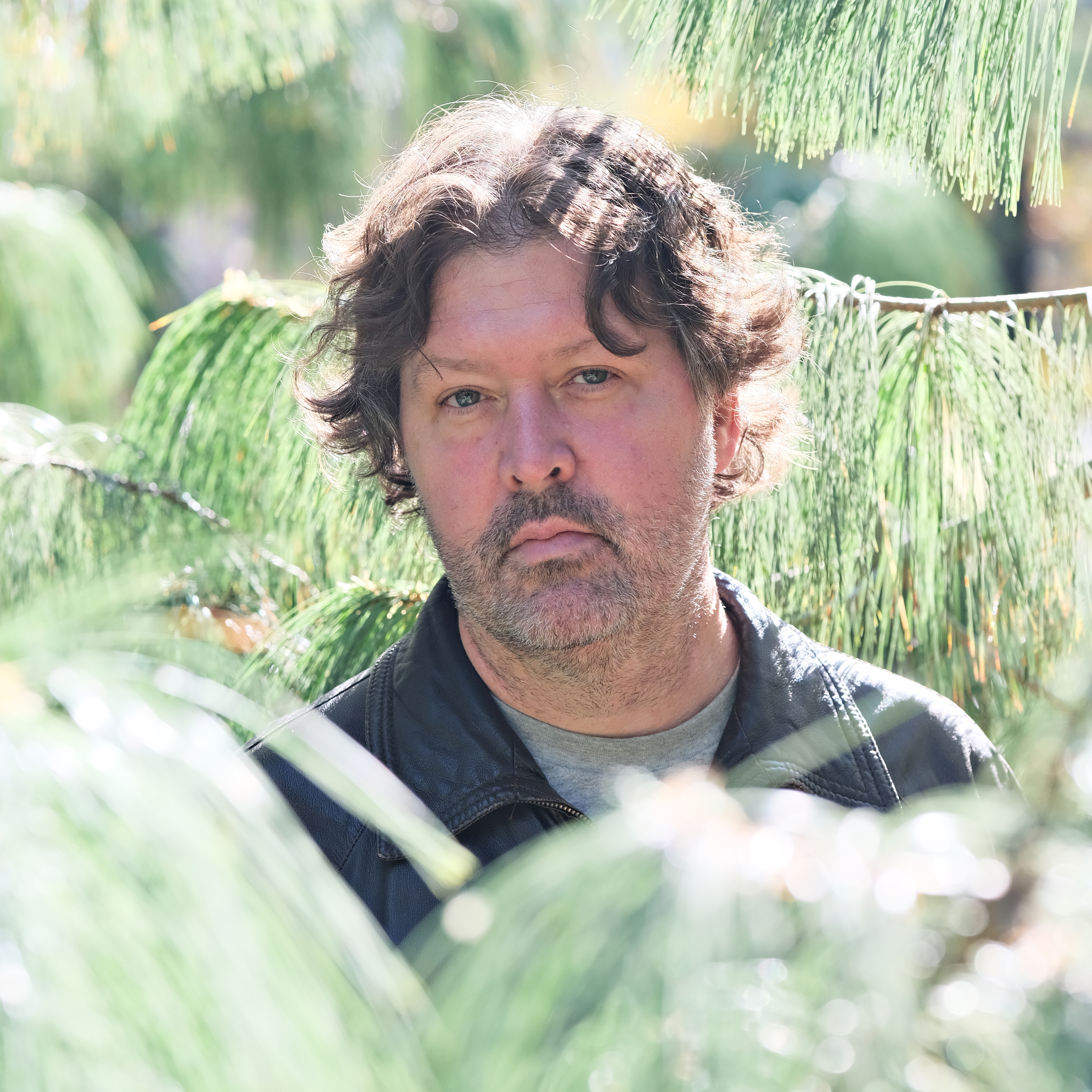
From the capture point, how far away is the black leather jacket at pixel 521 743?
0.98 meters

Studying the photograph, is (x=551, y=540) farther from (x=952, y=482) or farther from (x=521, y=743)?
(x=952, y=482)

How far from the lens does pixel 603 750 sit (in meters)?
1.07

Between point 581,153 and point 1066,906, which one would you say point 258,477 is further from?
point 1066,906

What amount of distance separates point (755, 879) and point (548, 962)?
6 centimetres

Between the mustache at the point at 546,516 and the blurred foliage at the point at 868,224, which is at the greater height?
the mustache at the point at 546,516

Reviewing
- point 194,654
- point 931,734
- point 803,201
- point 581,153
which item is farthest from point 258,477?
point 803,201

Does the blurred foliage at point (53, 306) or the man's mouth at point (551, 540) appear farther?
the blurred foliage at point (53, 306)

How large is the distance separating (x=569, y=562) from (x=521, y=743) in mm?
159

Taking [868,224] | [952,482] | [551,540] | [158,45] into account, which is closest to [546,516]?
[551,540]

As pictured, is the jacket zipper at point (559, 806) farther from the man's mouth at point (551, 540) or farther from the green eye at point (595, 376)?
the green eye at point (595, 376)

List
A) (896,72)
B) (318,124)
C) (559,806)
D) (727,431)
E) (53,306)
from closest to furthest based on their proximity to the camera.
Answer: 1. (896,72)
2. (559,806)
3. (727,431)
4. (53,306)
5. (318,124)

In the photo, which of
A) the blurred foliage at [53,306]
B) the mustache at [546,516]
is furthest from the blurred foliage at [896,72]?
the blurred foliage at [53,306]

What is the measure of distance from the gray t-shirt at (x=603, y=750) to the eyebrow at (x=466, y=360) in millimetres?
298

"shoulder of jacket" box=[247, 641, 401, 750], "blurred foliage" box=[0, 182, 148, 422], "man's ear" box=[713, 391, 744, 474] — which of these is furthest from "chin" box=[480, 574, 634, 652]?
"blurred foliage" box=[0, 182, 148, 422]
